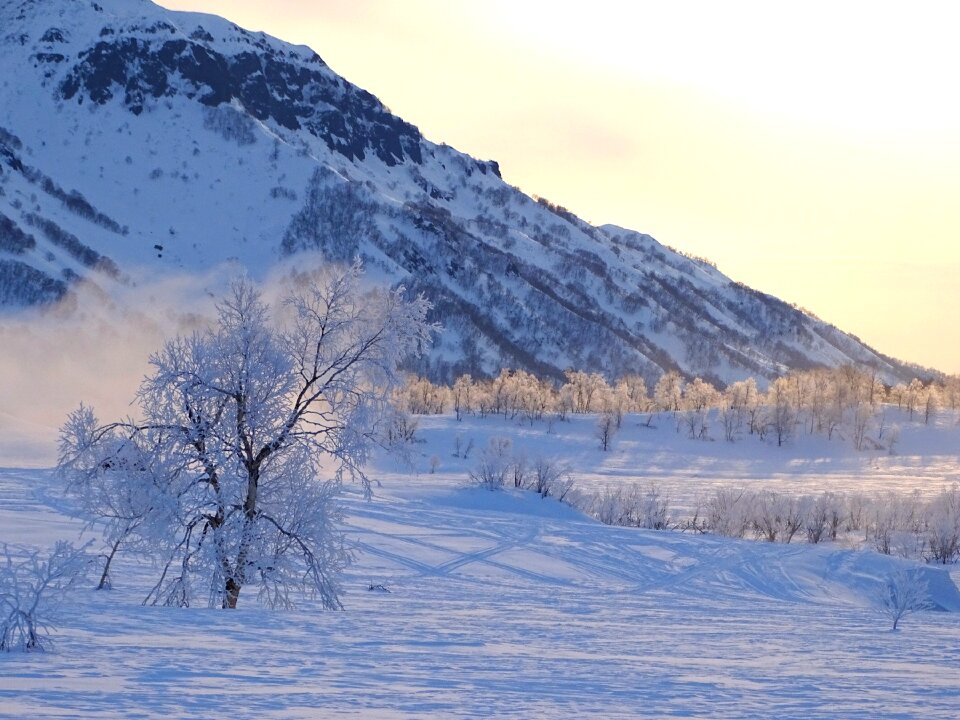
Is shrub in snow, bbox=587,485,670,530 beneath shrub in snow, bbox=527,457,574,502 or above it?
beneath

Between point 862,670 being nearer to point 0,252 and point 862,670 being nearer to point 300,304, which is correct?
point 300,304

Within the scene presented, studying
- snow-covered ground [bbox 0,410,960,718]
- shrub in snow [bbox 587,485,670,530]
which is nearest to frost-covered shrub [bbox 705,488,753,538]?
shrub in snow [bbox 587,485,670,530]

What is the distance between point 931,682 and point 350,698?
6.43 metres

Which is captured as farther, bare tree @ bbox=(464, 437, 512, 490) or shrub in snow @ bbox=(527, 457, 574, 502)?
bare tree @ bbox=(464, 437, 512, 490)

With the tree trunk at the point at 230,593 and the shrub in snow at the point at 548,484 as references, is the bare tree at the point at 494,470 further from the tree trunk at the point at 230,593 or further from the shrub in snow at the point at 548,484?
the tree trunk at the point at 230,593

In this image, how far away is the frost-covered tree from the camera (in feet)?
57.7

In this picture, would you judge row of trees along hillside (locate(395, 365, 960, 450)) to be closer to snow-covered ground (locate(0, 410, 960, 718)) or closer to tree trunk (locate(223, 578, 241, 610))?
snow-covered ground (locate(0, 410, 960, 718))

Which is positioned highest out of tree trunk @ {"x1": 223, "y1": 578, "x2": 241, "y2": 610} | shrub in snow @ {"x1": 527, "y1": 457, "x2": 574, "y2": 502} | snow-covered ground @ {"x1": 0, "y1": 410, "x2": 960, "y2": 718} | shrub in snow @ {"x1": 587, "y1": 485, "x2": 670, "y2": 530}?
snow-covered ground @ {"x1": 0, "y1": 410, "x2": 960, "y2": 718}

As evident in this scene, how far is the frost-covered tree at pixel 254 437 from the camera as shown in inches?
693

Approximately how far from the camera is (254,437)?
18234mm

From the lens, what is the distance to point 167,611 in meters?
13.7

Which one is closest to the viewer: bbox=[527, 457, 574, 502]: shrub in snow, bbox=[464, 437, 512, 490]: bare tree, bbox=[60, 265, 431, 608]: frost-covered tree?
bbox=[60, 265, 431, 608]: frost-covered tree

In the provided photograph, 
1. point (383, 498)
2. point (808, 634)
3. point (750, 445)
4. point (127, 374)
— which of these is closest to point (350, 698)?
point (808, 634)

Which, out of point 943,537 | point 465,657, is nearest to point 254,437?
point 465,657
